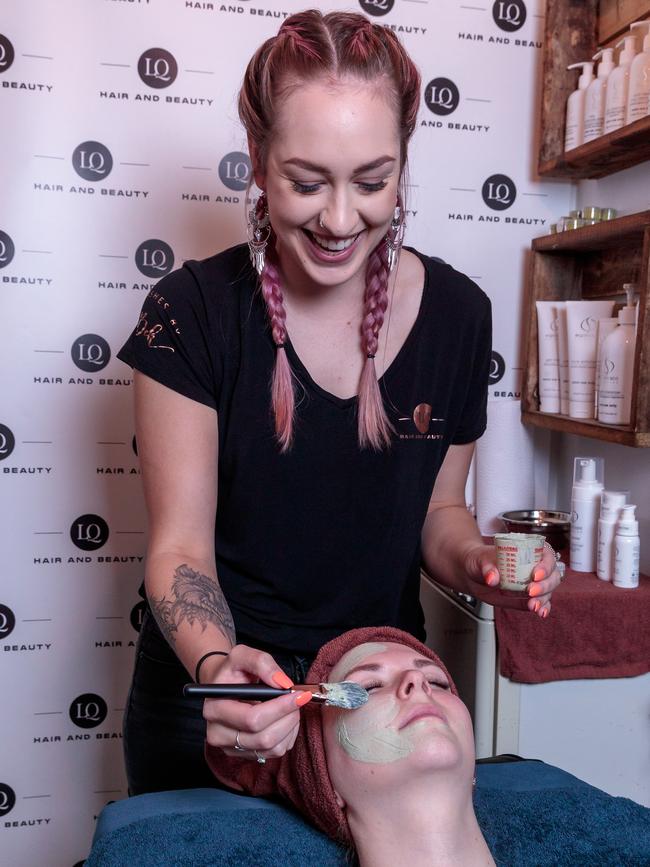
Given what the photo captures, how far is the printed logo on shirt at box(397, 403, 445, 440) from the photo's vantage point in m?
1.40

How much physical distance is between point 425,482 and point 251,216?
0.51 metres

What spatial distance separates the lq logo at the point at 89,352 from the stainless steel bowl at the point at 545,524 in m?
1.07

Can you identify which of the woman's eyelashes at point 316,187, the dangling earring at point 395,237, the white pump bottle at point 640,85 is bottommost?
the dangling earring at point 395,237

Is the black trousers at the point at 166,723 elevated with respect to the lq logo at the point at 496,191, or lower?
lower

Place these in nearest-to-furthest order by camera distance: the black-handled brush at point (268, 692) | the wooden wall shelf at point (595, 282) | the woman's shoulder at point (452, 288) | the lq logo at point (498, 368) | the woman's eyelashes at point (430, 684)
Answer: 1. the black-handled brush at point (268, 692)
2. the woman's eyelashes at point (430, 684)
3. the woman's shoulder at point (452, 288)
4. the wooden wall shelf at point (595, 282)
5. the lq logo at point (498, 368)

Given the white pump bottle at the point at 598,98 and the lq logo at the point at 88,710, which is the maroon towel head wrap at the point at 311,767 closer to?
the lq logo at the point at 88,710

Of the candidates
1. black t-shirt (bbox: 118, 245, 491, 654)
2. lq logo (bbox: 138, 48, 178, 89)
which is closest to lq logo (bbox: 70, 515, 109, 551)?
black t-shirt (bbox: 118, 245, 491, 654)

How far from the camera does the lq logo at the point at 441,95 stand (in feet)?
7.40

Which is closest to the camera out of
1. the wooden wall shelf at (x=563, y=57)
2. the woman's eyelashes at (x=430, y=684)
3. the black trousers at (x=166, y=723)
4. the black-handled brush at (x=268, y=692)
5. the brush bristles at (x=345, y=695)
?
the black-handled brush at (x=268, y=692)

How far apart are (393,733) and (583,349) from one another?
3.68 feet

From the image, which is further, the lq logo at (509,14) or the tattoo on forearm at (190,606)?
the lq logo at (509,14)

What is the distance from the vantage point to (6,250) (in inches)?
85.0

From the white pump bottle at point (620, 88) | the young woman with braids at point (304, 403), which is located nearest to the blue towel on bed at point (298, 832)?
the young woman with braids at point (304, 403)

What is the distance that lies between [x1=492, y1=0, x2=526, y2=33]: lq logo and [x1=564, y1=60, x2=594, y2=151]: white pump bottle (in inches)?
8.6
